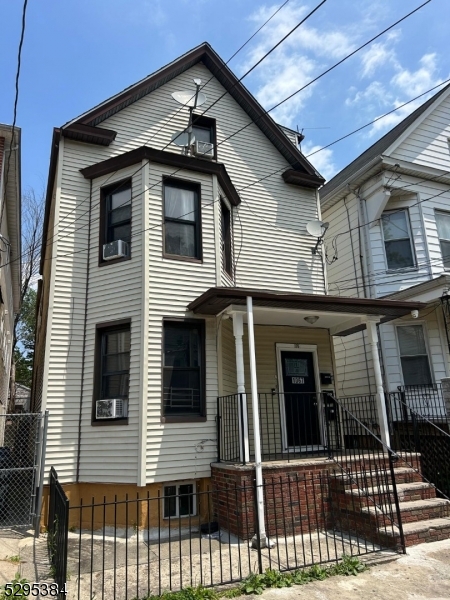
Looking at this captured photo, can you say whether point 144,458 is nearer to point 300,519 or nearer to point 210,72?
point 300,519

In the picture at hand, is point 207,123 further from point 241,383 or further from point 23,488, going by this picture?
point 23,488

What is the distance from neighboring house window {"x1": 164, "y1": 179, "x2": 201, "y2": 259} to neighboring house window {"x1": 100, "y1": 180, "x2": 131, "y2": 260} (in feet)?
2.60

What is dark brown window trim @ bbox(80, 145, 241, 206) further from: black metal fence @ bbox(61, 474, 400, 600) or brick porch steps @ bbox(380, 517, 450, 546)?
brick porch steps @ bbox(380, 517, 450, 546)

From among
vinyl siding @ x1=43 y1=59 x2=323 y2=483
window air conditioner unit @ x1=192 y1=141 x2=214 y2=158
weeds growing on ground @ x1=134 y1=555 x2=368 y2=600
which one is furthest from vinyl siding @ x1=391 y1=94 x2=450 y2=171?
weeds growing on ground @ x1=134 y1=555 x2=368 y2=600

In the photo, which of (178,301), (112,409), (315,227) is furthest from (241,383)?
(315,227)

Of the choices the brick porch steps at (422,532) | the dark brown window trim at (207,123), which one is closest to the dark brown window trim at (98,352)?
the brick porch steps at (422,532)

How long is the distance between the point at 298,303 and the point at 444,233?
258 inches

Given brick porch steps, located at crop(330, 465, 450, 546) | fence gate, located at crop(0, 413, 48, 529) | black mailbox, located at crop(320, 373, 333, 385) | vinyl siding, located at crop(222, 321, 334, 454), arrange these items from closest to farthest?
brick porch steps, located at crop(330, 465, 450, 546) < fence gate, located at crop(0, 413, 48, 529) < vinyl siding, located at crop(222, 321, 334, 454) < black mailbox, located at crop(320, 373, 333, 385)

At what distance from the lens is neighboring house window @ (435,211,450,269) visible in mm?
11875

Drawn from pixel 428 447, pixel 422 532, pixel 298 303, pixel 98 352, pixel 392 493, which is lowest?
pixel 422 532

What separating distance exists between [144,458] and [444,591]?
14.5 feet

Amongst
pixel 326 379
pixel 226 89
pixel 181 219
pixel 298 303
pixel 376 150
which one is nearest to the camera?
pixel 298 303

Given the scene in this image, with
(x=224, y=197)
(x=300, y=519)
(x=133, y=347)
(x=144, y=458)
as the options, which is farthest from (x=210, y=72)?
(x=300, y=519)

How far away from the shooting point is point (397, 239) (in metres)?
11.9
